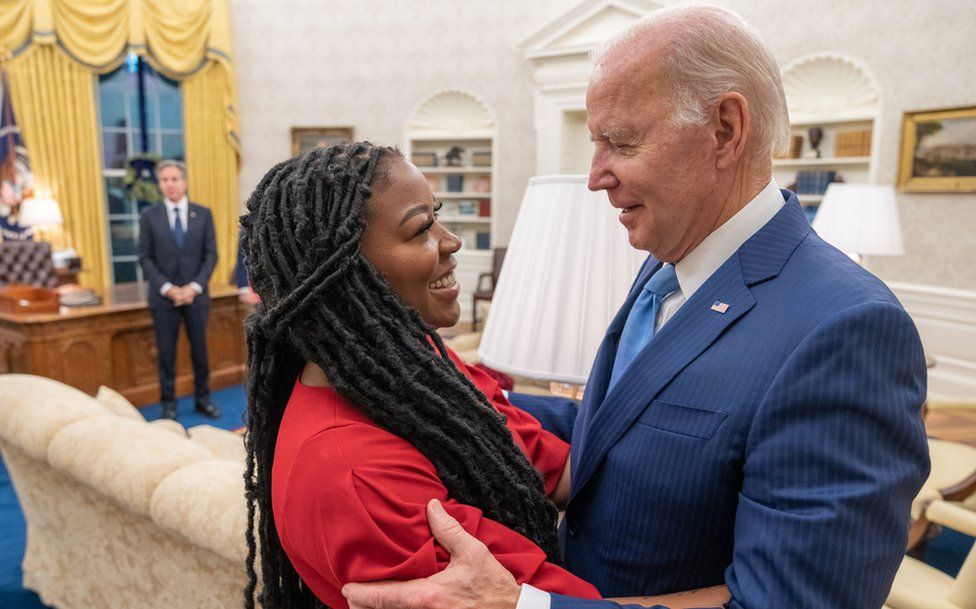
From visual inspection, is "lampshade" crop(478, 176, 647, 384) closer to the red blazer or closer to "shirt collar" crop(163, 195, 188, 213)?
the red blazer

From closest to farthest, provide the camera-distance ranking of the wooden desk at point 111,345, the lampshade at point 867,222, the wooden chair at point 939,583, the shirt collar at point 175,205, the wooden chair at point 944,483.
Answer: the wooden chair at point 939,583, the wooden chair at point 944,483, the lampshade at point 867,222, the wooden desk at point 111,345, the shirt collar at point 175,205

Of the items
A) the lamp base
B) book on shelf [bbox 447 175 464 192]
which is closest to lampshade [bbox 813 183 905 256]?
the lamp base

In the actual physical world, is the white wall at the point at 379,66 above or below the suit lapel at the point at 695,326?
above

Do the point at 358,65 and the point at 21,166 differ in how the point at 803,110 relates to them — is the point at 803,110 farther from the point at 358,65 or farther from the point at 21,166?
the point at 21,166

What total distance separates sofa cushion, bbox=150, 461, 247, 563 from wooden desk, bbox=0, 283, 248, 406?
282 cm

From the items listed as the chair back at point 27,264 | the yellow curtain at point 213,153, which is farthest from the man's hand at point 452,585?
the yellow curtain at point 213,153

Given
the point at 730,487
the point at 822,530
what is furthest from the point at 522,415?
the point at 822,530

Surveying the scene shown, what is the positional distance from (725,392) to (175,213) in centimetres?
460

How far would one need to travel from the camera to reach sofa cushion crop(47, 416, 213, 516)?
1753 mm

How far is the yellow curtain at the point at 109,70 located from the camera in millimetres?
7012

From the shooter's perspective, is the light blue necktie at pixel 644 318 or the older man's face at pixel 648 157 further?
the light blue necktie at pixel 644 318

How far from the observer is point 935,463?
2.87 m

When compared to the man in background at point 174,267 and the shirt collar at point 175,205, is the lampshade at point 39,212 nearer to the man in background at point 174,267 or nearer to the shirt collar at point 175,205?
the man in background at point 174,267

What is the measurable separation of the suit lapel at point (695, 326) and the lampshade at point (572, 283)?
0.51 metres
